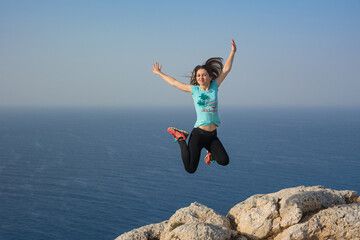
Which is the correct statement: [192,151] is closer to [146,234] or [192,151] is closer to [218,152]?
[218,152]

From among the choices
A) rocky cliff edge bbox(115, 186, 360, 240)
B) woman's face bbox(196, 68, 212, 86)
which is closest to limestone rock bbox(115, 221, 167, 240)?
rocky cliff edge bbox(115, 186, 360, 240)

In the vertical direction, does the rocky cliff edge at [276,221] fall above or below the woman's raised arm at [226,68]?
below

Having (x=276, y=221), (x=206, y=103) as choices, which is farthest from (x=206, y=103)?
(x=276, y=221)

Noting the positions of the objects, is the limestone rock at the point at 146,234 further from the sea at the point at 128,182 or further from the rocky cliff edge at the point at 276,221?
the sea at the point at 128,182

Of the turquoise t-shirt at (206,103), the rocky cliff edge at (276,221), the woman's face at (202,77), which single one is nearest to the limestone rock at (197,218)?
the rocky cliff edge at (276,221)

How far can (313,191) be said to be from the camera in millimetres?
15805

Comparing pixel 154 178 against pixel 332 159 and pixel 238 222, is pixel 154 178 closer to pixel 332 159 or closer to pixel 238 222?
pixel 332 159

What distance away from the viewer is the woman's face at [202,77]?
1248 centimetres

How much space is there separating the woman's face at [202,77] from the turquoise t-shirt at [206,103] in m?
0.25

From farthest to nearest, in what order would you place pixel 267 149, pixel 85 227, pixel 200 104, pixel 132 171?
1. pixel 267 149
2. pixel 132 171
3. pixel 85 227
4. pixel 200 104

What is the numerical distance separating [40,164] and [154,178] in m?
59.7

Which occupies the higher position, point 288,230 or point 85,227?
point 288,230

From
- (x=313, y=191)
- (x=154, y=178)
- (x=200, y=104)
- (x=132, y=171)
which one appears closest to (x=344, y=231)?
(x=313, y=191)

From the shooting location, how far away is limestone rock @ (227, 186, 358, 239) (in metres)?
14.6
